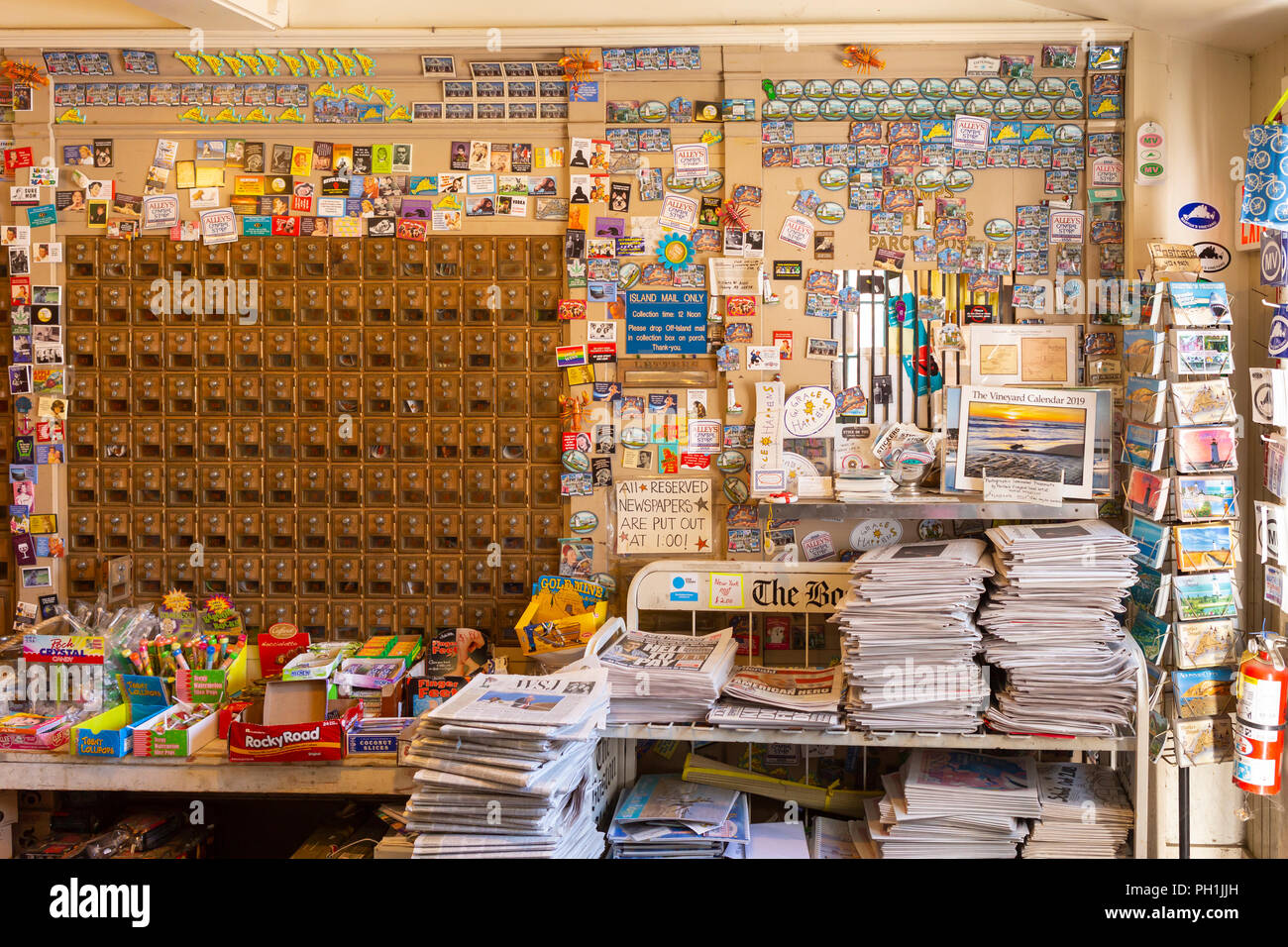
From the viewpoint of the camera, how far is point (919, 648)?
2.76 m

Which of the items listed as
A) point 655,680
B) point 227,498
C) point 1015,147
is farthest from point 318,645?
point 1015,147

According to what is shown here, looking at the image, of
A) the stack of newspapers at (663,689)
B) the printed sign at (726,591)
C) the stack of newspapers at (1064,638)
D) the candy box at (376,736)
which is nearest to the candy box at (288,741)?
the candy box at (376,736)

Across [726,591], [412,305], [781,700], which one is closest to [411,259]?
[412,305]

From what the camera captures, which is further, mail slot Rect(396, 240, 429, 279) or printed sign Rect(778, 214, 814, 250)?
mail slot Rect(396, 240, 429, 279)

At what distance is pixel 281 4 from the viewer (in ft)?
11.6

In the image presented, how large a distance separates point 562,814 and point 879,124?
2492 millimetres

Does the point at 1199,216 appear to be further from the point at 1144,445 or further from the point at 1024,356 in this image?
the point at 1144,445

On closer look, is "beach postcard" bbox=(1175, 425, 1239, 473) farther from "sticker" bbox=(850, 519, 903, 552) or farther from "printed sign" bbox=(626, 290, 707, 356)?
"printed sign" bbox=(626, 290, 707, 356)

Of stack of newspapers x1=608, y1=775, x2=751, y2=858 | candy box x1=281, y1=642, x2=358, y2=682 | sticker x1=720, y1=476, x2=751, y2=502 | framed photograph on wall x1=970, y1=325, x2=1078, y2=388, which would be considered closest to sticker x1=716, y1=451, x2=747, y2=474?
sticker x1=720, y1=476, x2=751, y2=502

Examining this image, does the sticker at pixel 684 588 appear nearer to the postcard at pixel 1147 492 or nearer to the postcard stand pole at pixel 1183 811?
the postcard at pixel 1147 492

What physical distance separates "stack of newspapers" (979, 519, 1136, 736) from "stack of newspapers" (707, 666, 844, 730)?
1.54 feet

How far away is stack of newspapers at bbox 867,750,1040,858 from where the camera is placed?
9.02ft

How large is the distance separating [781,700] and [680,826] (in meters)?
0.45

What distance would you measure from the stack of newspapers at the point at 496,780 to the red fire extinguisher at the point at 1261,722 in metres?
1.87
